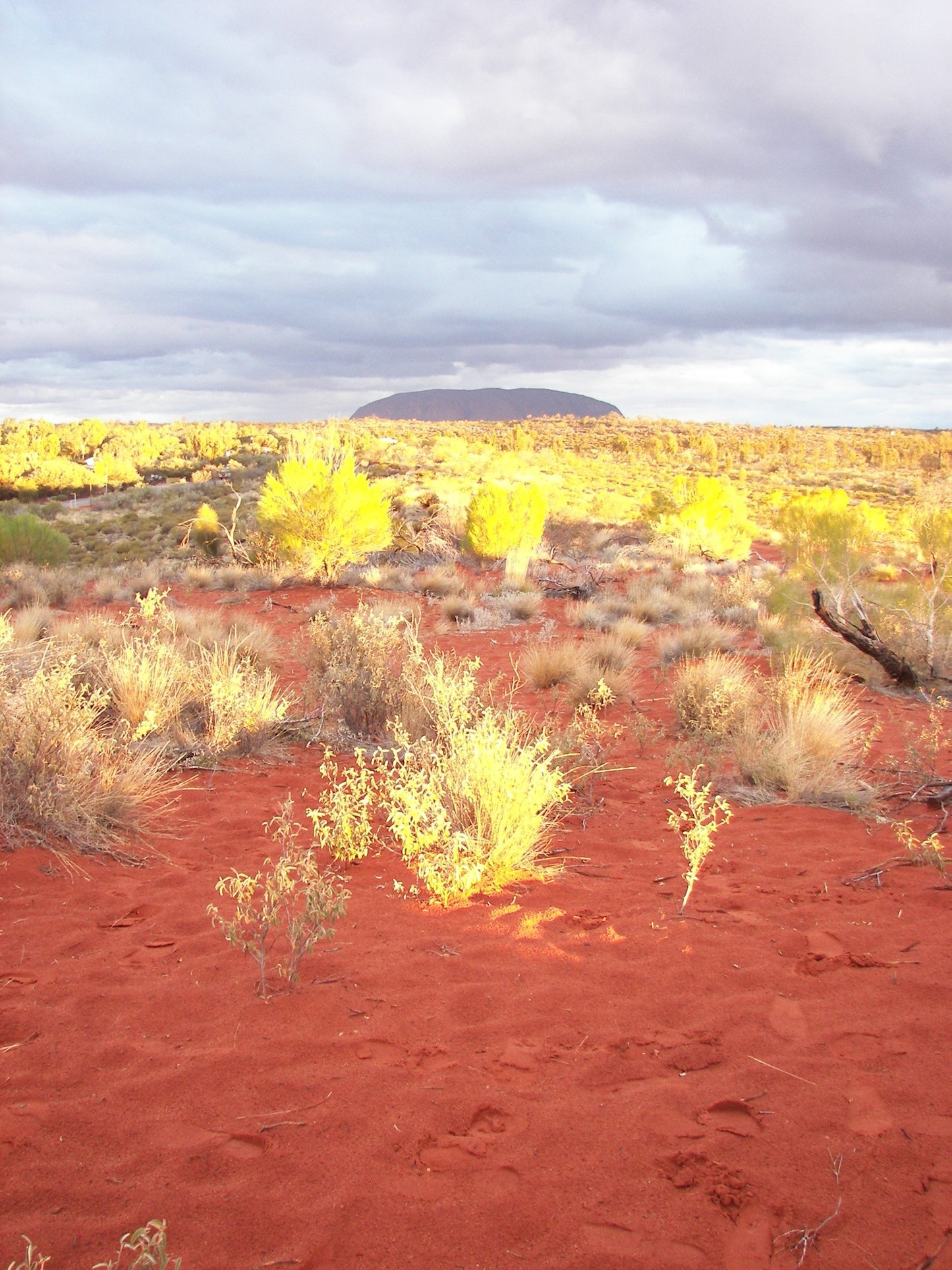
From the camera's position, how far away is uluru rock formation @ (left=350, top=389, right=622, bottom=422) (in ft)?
435

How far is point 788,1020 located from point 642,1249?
1214 millimetres

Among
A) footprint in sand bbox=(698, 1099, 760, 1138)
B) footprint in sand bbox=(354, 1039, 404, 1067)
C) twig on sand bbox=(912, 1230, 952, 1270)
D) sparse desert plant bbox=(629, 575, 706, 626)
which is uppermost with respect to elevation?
sparse desert plant bbox=(629, 575, 706, 626)

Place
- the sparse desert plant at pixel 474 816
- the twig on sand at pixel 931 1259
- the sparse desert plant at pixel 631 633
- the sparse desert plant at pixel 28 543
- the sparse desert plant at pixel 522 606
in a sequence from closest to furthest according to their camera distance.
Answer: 1. the twig on sand at pixel 931 1259
2. the sparse desert plant at pixel 474 816
3. the sparse desert plant at pixel 631 633
4. the sparse desert plant at pixel 522 606
5. the sparse desert plant at pixel 28 543

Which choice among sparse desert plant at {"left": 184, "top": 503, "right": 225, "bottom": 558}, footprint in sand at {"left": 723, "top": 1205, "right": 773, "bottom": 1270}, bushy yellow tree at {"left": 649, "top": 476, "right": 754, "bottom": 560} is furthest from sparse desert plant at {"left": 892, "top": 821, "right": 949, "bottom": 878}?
sparse desert plant at {"left": 184, "top": 503, "right": 225, "bottom": 558}

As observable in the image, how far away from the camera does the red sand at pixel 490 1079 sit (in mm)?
1986

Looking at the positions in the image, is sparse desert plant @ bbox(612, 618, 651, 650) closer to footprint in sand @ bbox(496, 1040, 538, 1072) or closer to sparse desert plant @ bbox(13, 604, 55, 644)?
sparse desert plant @ bbox(13, 604, 55, 644)

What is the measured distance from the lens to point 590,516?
27.7 m

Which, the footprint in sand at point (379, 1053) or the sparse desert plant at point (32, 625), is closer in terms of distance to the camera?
the footprint in sand at point (379, 1053)

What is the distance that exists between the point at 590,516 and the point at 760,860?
78.2 ft

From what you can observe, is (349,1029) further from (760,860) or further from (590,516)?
(590,516)

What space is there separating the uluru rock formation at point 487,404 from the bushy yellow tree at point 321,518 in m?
113

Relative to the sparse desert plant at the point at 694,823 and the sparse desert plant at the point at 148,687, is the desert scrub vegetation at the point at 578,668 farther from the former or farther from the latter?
the sparse desert plant at the point at 148,687

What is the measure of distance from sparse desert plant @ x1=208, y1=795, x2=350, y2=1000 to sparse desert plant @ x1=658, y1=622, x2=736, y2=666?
739 cm

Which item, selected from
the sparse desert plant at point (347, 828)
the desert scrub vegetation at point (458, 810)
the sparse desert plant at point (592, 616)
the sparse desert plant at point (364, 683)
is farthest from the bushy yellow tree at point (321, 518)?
the sparse desert plant at point (347, 828)
